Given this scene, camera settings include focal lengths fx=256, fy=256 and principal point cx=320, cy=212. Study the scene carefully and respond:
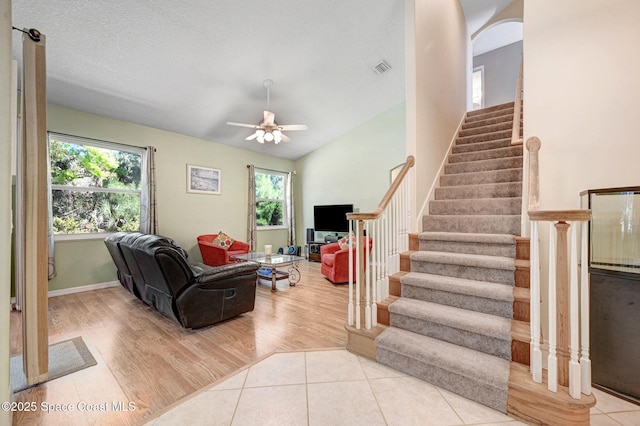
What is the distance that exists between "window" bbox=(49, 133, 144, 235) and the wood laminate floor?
3.98ft

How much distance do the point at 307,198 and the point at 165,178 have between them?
3567 millimetres

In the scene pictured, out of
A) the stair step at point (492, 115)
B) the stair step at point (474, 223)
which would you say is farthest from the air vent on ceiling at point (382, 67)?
the stair step at point (474, 223)

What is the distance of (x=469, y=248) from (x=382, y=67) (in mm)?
3237

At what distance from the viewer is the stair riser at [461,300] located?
1.97 metres

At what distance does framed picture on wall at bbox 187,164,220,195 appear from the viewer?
5509 millimetres

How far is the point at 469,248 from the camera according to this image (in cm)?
257

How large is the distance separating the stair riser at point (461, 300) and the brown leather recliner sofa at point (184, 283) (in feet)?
5.81

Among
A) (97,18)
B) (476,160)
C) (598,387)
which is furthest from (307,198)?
(598,387)

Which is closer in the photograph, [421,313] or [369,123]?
[421,313]

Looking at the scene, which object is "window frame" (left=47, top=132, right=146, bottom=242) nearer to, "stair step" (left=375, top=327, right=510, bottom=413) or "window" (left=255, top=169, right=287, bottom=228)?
"window" (left=255, top=169, right=287, bottom=228)

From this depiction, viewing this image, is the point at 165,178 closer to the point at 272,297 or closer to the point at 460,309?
the point at 272,297

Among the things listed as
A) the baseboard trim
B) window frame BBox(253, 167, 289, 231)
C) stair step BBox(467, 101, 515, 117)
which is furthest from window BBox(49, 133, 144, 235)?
stair step BBox(467, 101, 515, 117)

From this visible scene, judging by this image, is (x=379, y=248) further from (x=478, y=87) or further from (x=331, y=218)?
(x=478, y=87)

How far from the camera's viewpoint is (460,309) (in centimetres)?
213
